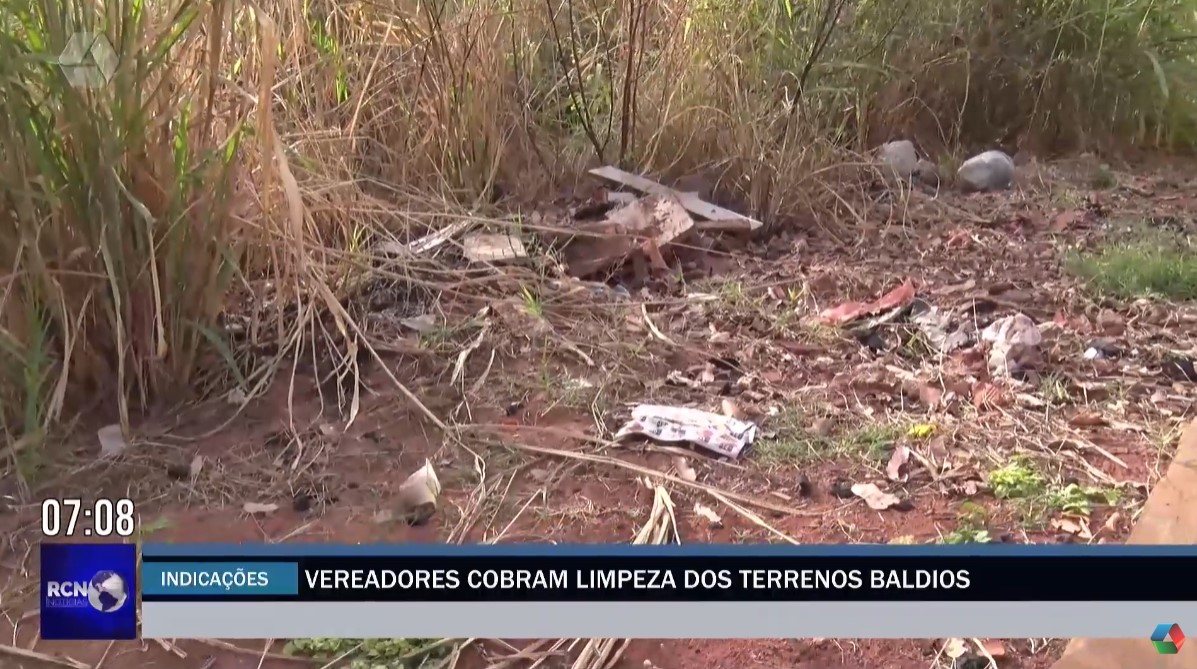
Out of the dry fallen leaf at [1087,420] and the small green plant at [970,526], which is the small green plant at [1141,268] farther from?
the small green plant at [970,526]

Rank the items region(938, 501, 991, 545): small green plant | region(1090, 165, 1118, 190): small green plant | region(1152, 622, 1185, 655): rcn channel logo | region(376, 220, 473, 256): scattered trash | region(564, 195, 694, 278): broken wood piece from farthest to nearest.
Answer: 1. region(1090, 165, 1118, 190): small green plant
2. region(564, 195, 694, 278): broken wood piece
3. region(376, 220, 473, 256): scattered trash
4. region(938, 501, 991, 545): small green plant
5. region(1152, 622, 1185, 655): rcn channel logo

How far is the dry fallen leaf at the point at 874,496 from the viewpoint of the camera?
1.08 m

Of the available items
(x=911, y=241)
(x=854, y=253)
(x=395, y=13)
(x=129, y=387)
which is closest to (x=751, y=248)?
(x=854, y=253)

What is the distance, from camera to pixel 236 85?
115cm

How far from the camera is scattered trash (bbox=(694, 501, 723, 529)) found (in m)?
1.06

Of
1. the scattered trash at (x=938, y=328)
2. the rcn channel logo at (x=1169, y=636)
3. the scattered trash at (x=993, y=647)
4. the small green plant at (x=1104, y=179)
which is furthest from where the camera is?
the small green plant at (x=1104, y=179)

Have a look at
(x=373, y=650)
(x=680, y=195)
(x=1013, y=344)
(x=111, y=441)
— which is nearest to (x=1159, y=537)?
(x=1013, y=344)

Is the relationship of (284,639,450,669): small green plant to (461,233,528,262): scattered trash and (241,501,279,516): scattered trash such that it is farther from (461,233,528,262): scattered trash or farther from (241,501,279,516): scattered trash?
(461,233,528,262): scattered trash

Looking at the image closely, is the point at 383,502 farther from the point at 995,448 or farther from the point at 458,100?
the point at 458,100

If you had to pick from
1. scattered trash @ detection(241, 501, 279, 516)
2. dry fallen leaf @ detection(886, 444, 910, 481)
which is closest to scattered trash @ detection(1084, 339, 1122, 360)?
dry fallen leaf @ detection(886, 444, 910, 481)

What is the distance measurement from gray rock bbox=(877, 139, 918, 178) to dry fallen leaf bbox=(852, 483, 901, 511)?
3.97ft

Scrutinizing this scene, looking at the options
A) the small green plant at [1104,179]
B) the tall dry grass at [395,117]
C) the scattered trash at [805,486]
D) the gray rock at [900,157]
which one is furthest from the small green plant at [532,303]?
the small green plant at [1104,179]

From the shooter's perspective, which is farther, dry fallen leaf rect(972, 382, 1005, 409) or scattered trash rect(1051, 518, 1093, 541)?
dry fallen leaf rect(972, 382, 1005, 409)

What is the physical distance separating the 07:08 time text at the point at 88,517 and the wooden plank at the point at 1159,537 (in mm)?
885
